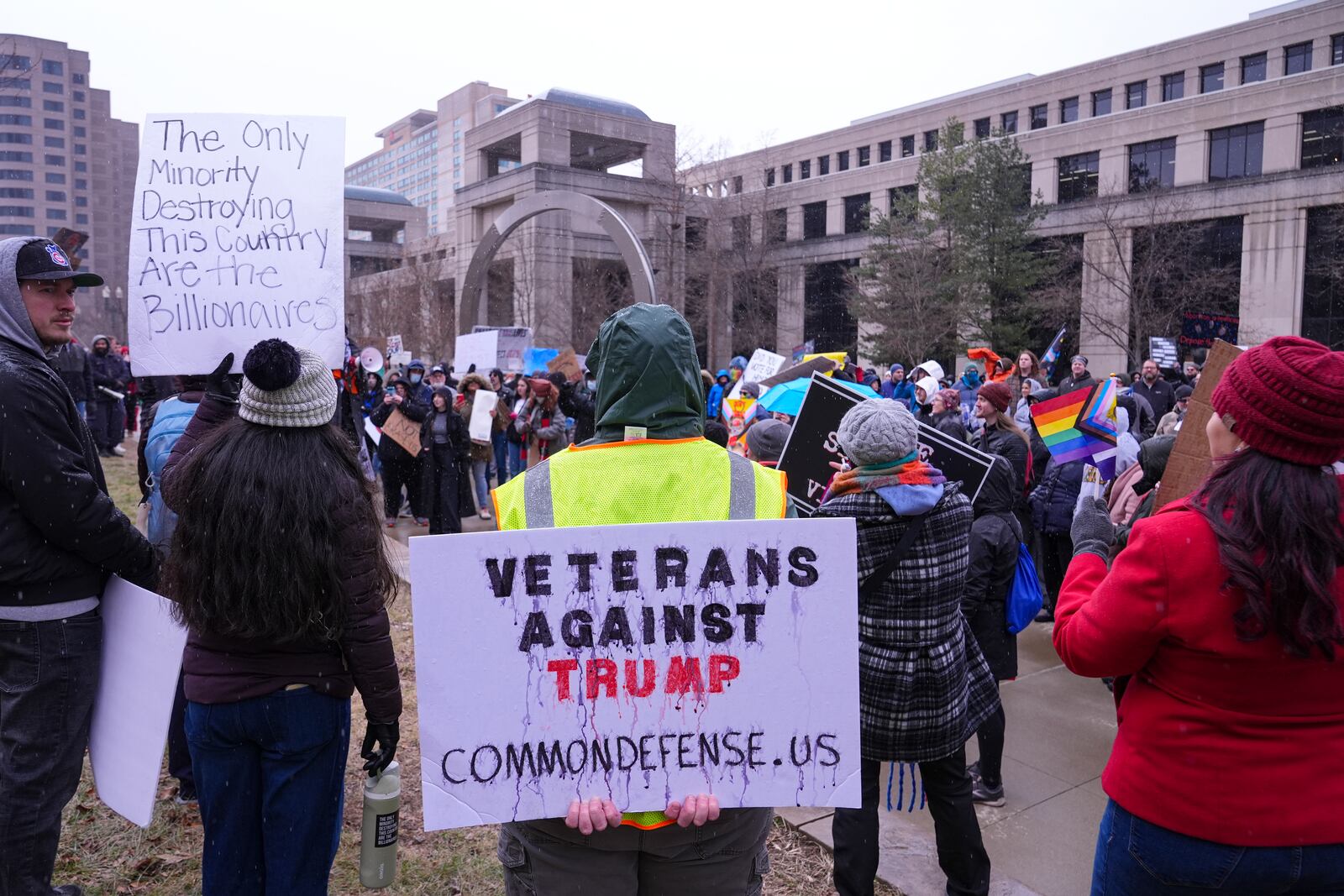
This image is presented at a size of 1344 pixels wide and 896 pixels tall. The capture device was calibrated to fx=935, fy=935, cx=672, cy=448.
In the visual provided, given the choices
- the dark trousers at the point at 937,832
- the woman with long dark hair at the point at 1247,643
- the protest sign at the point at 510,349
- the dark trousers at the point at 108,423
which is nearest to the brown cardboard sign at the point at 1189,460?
the woman with long dark hair at the point at 1247,643

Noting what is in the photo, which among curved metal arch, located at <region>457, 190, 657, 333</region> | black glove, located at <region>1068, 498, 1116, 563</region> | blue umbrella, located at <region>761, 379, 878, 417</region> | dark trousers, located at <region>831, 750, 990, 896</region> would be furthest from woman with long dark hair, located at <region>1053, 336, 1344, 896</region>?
curved metal arch, located at <region>457, 190, 657, 333</region>

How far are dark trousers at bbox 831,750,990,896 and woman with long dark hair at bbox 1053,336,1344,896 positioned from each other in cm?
132

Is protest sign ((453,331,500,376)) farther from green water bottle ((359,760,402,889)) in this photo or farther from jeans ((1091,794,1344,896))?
jeans ((1091,794,1344,896))

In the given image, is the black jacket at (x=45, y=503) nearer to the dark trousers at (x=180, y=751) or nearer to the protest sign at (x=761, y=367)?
the dark trousers at (x=180, y=751)

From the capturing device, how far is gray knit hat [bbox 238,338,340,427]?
2580 mm

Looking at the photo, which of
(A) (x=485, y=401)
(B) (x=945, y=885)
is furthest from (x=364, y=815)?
(A) (x=485, y=401)

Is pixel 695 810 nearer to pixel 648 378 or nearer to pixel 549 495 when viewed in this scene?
pixel 549 495

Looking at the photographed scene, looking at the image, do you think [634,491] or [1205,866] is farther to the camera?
[634,491]

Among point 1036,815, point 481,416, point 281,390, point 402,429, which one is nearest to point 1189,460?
point 1036,815

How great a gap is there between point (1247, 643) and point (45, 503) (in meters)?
3.17

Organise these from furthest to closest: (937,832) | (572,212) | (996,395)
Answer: (572,212)
(996,395)
(937,832)

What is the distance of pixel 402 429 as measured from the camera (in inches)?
424

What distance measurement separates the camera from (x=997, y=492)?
169 inches

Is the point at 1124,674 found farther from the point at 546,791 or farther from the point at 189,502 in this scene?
the point at 189,502
